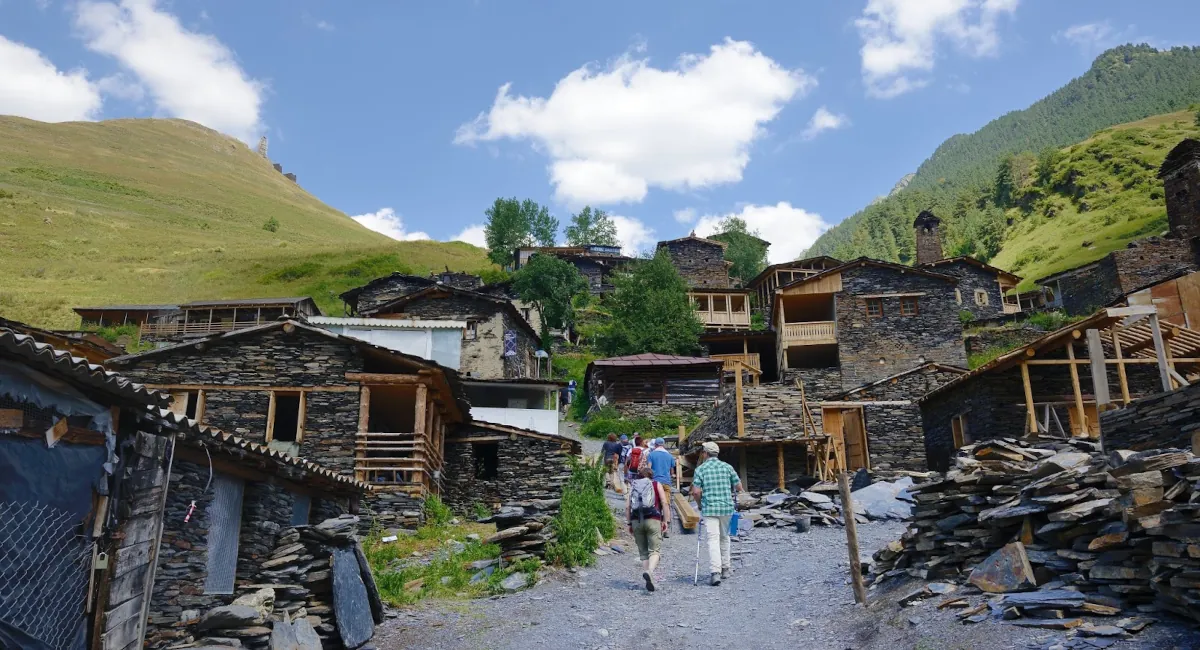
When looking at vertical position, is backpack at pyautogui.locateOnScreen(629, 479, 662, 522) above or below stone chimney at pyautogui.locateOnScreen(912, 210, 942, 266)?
below

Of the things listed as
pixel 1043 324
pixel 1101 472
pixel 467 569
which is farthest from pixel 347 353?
pixel 1043 324

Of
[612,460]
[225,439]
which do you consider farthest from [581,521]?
[612,460]

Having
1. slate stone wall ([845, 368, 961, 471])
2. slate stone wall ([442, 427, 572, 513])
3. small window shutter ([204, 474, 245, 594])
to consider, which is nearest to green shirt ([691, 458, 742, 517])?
small window shutter ([204, 474, 245, 594])

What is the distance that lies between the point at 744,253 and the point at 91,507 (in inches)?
2297

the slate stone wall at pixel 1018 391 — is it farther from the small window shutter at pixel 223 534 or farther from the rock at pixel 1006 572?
the small window shutter at pixel 223 534

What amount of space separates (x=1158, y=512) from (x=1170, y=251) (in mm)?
44760

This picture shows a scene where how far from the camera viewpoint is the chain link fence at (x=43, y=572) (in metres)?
5.19

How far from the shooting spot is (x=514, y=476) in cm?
2005

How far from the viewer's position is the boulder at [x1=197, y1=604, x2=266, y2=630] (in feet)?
24.3

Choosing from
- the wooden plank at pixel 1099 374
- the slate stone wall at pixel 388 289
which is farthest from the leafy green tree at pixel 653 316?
the wooden plank at pixel 1099 374

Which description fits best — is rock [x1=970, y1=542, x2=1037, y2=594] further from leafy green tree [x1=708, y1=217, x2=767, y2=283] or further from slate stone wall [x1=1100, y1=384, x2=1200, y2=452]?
leafy green tree [x1=708, y1=217, x2=767, y2=283]

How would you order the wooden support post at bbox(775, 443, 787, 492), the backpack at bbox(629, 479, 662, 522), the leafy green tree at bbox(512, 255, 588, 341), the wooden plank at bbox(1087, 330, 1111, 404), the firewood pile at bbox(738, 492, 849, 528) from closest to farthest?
the backpack at bbox(629, 479, 662, 522)
the wooden plank at bbox(1087, 330, 1111, 404)
the firewood pile at bbox(738, 492, 849, 528)
the wooden support post at bbox(775, 443, 787, 492)
the leafy green tree at bbox(512, 255, 588, 341)

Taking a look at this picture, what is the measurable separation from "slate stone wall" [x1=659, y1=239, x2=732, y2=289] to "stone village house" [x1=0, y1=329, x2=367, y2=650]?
151ft

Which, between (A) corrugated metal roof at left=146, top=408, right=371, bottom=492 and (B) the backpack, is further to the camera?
(B) the backpack
